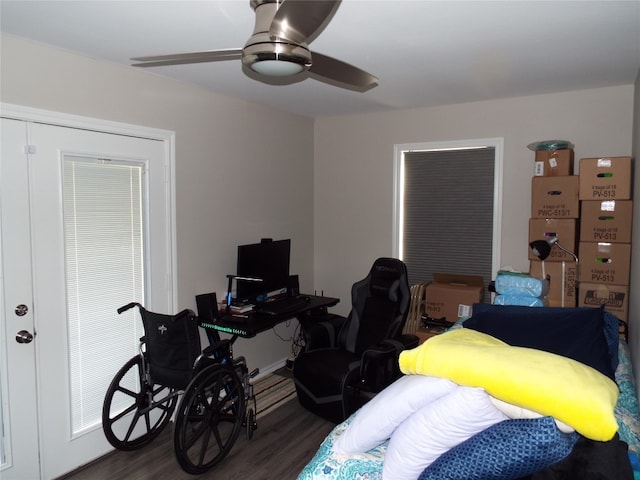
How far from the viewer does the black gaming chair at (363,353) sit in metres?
3.15

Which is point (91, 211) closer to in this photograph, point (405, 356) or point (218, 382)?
point (218, 382)

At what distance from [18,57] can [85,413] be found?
2.18 m

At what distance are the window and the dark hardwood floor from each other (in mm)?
1935

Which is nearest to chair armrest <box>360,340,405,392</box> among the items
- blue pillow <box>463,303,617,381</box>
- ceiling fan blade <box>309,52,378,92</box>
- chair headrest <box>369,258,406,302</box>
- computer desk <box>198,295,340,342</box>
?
chair headrest <box>369,258,406,302</box>

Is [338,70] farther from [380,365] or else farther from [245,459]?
[245,459]

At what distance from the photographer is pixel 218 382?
285cm

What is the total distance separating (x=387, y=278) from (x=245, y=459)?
5.42 ft

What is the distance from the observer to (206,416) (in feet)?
9.16

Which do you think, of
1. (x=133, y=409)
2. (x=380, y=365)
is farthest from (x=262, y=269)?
(x=133, y=409)

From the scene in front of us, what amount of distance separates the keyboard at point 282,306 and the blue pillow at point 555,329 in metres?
1.39

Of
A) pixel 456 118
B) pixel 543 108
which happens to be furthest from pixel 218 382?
Answer: pixel 543 108

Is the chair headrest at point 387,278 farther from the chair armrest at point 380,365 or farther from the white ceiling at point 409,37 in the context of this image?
the white ceiling at point 409,37

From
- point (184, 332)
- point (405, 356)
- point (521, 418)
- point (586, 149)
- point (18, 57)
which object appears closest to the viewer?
point (521, 418)

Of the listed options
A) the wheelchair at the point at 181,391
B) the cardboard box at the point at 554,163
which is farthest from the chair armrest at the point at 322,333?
the cardboard box at the point at 554,163
